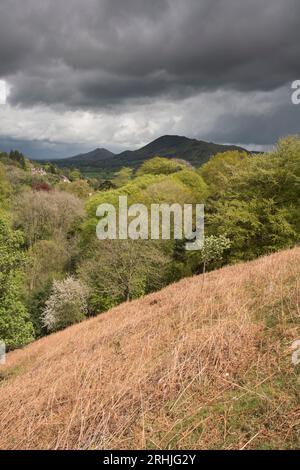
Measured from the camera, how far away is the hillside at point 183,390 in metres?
4.27

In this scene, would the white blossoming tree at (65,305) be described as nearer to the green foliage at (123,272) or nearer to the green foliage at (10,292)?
the green foliage at (123,272)

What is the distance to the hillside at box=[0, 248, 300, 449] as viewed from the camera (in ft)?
14.0

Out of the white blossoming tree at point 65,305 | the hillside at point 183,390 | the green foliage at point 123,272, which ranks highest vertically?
the hillside at point 183,390

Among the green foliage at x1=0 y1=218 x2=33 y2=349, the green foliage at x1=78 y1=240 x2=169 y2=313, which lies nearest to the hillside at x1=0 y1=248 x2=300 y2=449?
the green foliage at x1=0 y1=218 x2=33 y2=349

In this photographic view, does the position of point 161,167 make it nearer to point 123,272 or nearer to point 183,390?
point 123,272

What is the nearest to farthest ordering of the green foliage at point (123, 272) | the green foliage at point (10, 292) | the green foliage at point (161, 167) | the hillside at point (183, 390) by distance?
the hillside at point (183, 390)
the green foliage at point (10, 292)
the green foliage at point (123, 272)
the green foliage at point (161, 167)

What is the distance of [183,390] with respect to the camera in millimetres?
5059

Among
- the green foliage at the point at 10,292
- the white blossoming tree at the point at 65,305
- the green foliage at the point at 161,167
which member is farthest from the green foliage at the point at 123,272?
the green foliage at the point at 161,167

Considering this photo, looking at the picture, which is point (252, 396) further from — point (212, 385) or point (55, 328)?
point (55, 328)

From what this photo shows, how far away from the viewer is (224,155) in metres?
54.0

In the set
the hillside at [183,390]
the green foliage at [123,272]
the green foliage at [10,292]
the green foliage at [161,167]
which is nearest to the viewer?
the hillside at [183,390]

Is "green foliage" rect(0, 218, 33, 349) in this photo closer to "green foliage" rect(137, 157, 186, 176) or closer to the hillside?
the hillside

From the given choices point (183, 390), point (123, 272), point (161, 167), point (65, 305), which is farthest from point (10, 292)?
point (161, 167)

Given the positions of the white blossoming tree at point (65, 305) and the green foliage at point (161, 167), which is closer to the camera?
the white blossoming tree at point (65, 305)
